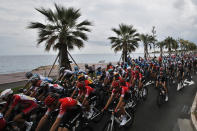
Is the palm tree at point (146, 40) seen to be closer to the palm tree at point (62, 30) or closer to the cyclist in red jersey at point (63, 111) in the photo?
the palm tree at point (62, 30)

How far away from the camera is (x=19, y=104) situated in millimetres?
3693

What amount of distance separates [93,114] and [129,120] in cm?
130

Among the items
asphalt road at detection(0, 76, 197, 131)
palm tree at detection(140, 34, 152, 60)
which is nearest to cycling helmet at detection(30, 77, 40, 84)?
asphalt road at detection(0, 76, 197, 131)

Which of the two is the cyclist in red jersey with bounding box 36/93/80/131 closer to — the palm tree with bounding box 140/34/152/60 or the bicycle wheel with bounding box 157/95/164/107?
the bicycle wheel with bounding box 157/95/164/107

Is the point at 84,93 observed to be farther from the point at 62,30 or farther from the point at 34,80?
the point at 62,30

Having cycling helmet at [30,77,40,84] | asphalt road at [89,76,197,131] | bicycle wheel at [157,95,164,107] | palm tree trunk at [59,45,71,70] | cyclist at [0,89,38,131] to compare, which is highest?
palm tree trunk at [59,45,71,70]

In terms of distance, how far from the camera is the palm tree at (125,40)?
52.0 ft

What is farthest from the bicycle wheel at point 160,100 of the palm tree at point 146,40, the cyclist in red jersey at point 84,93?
the palm tree at point 146,40

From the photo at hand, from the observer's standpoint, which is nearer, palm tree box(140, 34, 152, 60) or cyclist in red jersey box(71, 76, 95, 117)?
cyclist in red jersey box(71, 76, 95, 117)

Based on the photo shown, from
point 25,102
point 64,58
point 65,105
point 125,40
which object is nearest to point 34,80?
point 25,102

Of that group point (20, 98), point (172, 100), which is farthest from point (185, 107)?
point (20, 98)

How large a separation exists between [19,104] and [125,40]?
13902 mm

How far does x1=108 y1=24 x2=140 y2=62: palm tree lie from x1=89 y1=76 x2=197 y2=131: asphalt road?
932 cm

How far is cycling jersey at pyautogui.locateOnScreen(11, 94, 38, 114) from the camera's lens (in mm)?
3547
